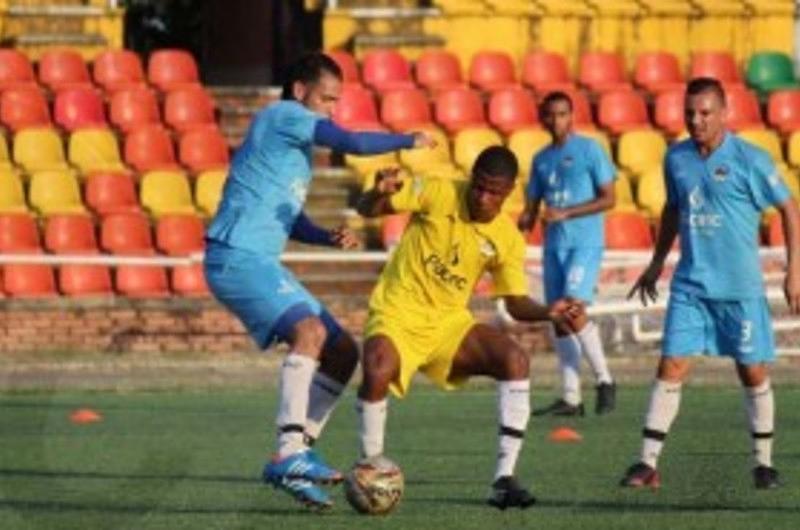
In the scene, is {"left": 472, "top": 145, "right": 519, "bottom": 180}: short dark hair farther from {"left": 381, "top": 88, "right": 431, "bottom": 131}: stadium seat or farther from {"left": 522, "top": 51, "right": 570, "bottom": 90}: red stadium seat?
{"left": 522, "top": 51, "right": 570, "bottom": 90}: red stadium seat

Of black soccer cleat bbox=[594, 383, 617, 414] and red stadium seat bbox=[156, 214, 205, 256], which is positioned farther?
red stadium seat bbox=[156, 214, 205, 256]

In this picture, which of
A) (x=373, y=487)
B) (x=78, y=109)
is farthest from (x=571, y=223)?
(x=78, y=109)

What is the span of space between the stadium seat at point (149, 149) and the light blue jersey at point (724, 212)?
14.9m

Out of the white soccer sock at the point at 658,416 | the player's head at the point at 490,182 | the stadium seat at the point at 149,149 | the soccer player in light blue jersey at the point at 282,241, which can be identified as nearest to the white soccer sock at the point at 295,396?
the soccer player in light blue jersey at the point at 282,241

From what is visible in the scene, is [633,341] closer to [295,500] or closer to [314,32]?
[314,32]

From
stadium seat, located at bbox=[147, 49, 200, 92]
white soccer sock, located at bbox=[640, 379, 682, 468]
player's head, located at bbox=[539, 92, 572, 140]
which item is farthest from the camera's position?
stadium seat, located at bbox=[147, 49, 200, 92]

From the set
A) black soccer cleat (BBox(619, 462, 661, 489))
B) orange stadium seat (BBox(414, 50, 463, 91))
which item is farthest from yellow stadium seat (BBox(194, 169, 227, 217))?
black soccer cleat (BBox(619, 462, 661, 489))

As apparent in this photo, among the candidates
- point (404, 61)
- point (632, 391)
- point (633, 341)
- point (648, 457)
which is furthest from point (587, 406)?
point (404, 61)

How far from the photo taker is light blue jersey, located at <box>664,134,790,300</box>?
1570 centimetres

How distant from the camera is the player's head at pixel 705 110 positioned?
15.5 metres

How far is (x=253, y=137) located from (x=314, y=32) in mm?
19334

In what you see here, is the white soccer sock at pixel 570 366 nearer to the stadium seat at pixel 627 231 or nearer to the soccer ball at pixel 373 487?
the soccer ball at pixel 373 487

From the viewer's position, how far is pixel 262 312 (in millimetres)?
14875

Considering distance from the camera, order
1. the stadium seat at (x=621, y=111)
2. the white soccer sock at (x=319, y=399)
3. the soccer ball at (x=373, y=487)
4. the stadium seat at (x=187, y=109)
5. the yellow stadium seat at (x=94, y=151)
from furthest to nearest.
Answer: the stadium seat at (x=621, y=111) → the stadium seat at (x=187, y=109) → the yellow stadium seat at (x=94, y=151) → the white soccer sock at (x=319, y=399) → the soccer ball at (x=373, y=487)
